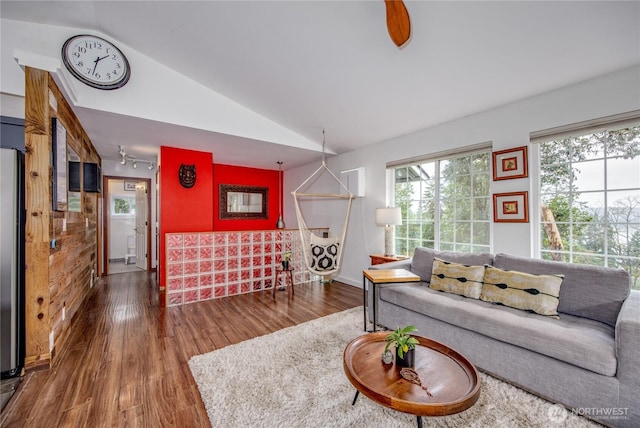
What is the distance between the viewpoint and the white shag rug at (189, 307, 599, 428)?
4.98 ft

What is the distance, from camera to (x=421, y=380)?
4.49ft

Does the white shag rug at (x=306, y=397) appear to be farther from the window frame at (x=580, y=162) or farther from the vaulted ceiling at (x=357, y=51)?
the vaulted ceiling at (x=357, y=51)

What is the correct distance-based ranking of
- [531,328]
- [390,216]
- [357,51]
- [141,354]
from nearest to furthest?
[531,328] → [141,354] → [357,51] → [390,216]

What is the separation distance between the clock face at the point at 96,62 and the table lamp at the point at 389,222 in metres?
3.34

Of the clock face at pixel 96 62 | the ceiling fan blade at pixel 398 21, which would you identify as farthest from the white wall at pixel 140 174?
the ceiling fan blade at pixel 398 21

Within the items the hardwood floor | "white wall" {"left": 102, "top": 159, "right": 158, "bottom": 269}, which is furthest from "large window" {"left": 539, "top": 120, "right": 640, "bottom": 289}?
"white wall" {"left": 102, "top": 159, "right": 158, "bottom": 269}

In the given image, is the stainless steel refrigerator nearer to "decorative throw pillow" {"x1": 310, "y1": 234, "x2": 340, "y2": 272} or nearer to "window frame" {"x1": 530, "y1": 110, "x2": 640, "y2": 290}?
"decorative throw pillow" {"x1": 310, "y1": 234, "x2": 340, "y2": 272}

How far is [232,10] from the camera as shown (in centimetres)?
222

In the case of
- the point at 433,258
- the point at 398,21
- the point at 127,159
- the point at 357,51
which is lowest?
the point at 433,258

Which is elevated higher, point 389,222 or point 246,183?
point 246,183

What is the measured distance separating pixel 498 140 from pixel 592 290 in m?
1.60

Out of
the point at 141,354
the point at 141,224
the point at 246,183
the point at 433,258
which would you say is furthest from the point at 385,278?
the point at 141,224

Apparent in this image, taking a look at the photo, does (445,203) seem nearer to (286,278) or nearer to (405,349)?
(405,349)

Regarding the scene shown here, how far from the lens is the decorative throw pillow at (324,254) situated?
3846 millimetres
